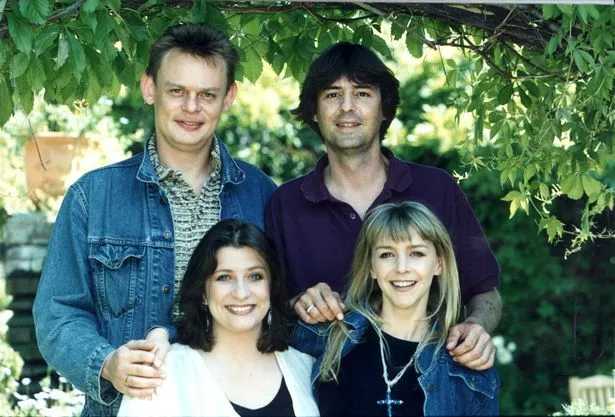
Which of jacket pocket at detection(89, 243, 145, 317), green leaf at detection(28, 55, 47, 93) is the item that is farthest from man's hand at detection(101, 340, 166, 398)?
green leaf at detection(28, 55, 47, 93)

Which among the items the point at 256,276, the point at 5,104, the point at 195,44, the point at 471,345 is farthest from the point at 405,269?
the point at 5,104

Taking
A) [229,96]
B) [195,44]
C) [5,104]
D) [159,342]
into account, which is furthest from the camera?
[5,104]

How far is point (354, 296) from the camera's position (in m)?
3.23

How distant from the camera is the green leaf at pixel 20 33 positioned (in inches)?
121

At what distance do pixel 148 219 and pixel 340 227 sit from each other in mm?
532

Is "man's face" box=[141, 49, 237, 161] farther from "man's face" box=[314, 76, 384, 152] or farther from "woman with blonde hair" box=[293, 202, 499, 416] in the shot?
"woman with blonde hair" box=[293, 202, 499, 416]

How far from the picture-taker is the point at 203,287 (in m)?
3.13

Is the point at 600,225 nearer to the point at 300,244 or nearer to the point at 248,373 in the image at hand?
the point at 300,244

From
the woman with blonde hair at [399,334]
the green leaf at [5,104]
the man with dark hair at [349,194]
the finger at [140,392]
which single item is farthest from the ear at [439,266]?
the green leaf at [5,104]

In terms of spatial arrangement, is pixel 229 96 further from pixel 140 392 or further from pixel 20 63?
pixel 140 392

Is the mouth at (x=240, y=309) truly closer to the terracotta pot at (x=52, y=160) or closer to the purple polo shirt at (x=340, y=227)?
the purple polo shirt at (x=340, y=227)

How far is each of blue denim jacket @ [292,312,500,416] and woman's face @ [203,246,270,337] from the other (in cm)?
23

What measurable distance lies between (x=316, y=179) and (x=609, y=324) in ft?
14.4

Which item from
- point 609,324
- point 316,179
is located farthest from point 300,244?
point 609,324
